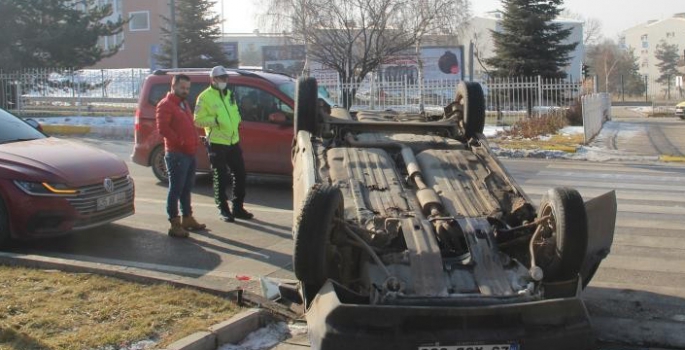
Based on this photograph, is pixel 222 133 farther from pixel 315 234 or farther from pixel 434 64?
pixel 434 64

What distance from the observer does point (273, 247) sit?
7352mm

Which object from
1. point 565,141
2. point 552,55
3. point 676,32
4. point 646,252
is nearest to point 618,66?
point 676,32

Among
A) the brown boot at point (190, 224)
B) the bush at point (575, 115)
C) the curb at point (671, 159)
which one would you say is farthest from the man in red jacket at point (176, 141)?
the bush at point (575, 115)

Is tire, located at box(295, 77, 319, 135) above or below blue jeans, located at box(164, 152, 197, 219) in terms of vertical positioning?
above

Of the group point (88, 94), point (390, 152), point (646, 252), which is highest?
point (88, 94)

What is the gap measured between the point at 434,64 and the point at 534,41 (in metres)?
10.1

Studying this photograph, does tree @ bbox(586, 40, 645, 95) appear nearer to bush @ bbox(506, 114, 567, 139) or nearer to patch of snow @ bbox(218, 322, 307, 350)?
bush @ bbox(506, 114, 567, 139)

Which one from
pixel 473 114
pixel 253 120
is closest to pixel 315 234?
pixel 473 114

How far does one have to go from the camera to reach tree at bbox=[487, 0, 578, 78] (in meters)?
32.2

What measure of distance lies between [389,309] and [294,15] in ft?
104

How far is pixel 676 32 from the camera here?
12006 centimetres

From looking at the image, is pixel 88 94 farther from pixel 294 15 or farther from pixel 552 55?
pixel 552 55

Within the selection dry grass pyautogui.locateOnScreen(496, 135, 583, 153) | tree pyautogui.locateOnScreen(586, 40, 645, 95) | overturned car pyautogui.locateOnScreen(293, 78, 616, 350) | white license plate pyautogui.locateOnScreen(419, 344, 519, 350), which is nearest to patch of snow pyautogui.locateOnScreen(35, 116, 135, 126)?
dry grass pyautogui.locateOnScreen(496, 135, 583, 153)

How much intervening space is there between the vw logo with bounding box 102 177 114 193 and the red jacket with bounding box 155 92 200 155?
27.0 inches
